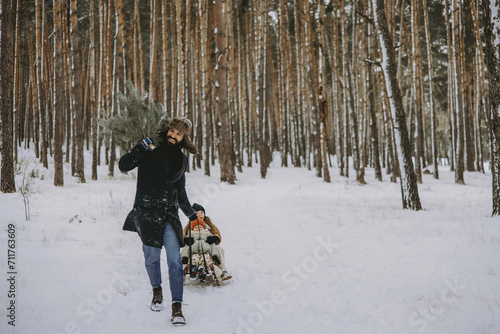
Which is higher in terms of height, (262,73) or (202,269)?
(262,73)

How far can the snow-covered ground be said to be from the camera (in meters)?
2.60

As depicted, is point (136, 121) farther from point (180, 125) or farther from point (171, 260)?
point (171, 260)

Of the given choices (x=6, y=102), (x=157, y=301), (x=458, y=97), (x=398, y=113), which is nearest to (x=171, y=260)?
(x=157, y=301)

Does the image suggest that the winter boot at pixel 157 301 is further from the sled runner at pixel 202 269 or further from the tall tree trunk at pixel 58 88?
the tall tree trunk at pixel 58 88

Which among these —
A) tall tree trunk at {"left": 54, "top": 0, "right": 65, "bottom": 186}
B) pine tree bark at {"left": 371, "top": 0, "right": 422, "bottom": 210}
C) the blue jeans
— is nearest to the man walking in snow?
the blue jeans

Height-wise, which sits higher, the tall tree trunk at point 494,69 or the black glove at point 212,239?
the tall tree trunk at point 494,69

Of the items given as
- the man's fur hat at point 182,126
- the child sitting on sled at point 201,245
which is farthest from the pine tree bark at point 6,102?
the man's fur hat at point 182,126

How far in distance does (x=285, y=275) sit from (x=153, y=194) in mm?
1966

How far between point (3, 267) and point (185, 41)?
14.0 meters

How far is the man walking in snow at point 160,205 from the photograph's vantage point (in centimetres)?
265

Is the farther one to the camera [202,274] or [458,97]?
[458,97]

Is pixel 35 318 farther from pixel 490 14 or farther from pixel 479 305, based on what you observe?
pixel 490 14

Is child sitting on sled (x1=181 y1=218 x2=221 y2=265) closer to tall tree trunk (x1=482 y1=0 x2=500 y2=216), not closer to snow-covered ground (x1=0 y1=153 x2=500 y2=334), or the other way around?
snow-covered ground (x1=0 y1=153 x2=500 y2=334)

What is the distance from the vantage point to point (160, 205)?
8.88ft
